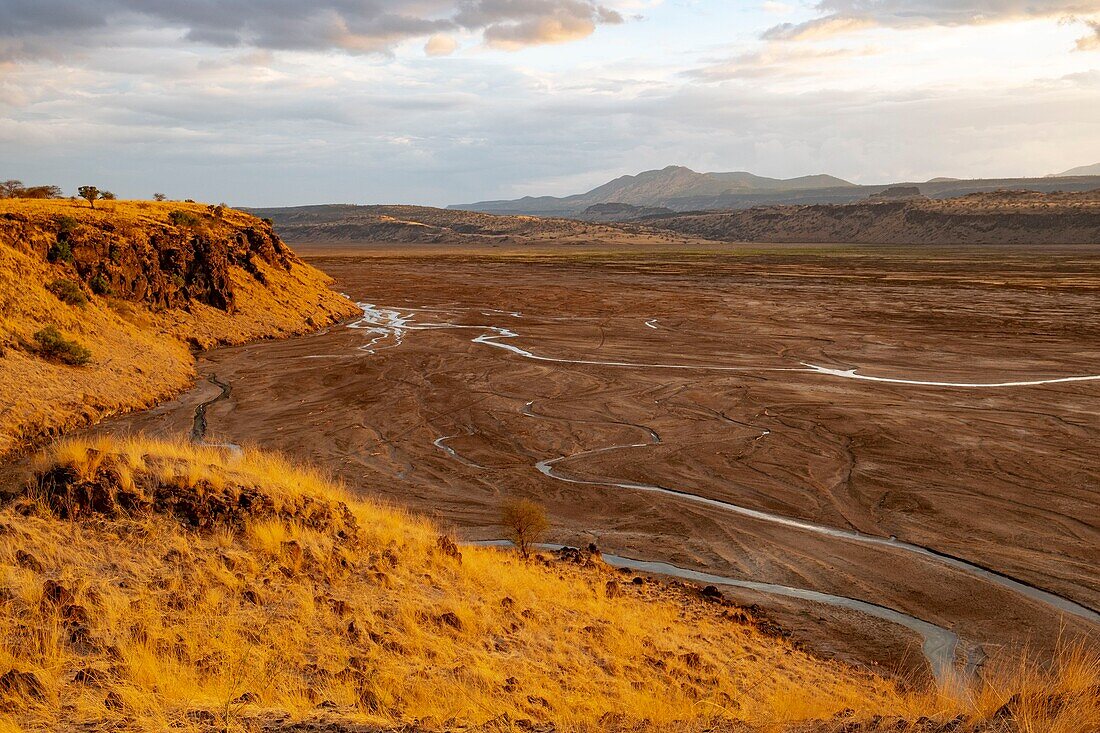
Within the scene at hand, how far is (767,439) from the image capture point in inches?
854

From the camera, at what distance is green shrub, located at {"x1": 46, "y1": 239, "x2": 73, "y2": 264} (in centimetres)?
3312

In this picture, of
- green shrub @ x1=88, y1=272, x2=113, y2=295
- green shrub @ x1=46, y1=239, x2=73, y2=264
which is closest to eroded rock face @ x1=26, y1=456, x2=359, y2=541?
green shrub @ x1=46, y1=239, x2=73, y2=264

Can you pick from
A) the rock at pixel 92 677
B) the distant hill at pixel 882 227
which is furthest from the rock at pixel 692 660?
the distant hill at pixel 882 227

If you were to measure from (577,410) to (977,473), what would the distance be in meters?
10.8

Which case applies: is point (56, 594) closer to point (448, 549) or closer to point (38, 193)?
point (448, 549)

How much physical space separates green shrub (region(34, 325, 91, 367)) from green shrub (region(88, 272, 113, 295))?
25.5 ft

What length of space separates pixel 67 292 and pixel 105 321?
1.62 m

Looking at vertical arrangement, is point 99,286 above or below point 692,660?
above

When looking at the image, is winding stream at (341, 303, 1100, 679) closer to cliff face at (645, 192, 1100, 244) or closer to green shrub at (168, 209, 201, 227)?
green shrub at (168, 209, 201, 227)

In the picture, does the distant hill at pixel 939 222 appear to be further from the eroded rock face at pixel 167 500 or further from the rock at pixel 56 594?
the rock at pixel 56 594

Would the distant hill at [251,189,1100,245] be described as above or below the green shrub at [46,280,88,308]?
above

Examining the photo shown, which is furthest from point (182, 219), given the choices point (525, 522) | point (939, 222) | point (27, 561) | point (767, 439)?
point (939, 222)

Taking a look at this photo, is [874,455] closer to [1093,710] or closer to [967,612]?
[967,612]

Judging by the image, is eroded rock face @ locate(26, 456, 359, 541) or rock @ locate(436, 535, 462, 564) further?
rock @ locate(436, 535, 462, 564)
